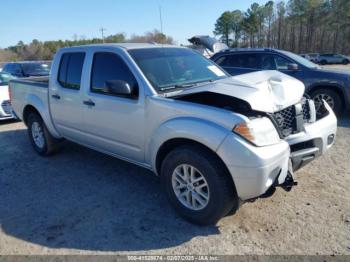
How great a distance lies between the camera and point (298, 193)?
3775 millimetres

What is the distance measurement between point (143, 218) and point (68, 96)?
219cm

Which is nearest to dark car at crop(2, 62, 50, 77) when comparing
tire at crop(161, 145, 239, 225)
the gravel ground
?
the gravel ground

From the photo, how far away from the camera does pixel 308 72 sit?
24.9 feet

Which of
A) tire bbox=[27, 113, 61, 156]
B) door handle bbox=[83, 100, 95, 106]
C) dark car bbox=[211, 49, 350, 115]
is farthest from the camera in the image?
dark car bbox=[211, 49, 350, 115]

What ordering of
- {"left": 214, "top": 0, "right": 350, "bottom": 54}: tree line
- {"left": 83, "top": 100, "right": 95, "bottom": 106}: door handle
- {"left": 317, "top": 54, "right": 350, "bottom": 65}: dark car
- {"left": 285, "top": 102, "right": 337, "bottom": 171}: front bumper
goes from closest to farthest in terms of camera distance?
{"left": 285, "top": 102, "right": 337, "bottom": 171}: front bumper
{"left": 83, "top": 100, "right": 95, "bottom": 106}: door handle
{"left": 317, "top": 54, "right": 350, "bottom": 65}: dark car
{"left": 214, "top": 0, "right": 350, "bottom": 54}: tree line

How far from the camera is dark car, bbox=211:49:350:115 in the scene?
24.1ft

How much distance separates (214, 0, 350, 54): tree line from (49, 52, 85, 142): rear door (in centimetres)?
6291

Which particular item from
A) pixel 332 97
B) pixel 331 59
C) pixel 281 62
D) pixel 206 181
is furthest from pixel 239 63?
pixel 331 59

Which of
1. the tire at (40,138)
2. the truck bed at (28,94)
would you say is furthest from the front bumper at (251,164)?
the tire at (40,138)

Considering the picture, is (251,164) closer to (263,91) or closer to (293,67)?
(263,91)

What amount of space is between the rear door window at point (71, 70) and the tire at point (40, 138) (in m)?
1.15

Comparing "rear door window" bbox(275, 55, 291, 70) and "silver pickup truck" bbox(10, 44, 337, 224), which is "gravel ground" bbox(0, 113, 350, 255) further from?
"rear door window" bbox(275, 55, 291, 70)

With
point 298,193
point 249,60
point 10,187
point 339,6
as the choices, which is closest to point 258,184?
point 298,193

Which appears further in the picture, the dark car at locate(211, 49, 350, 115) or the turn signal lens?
the dark car at locate(211, 49, 350, 115)
